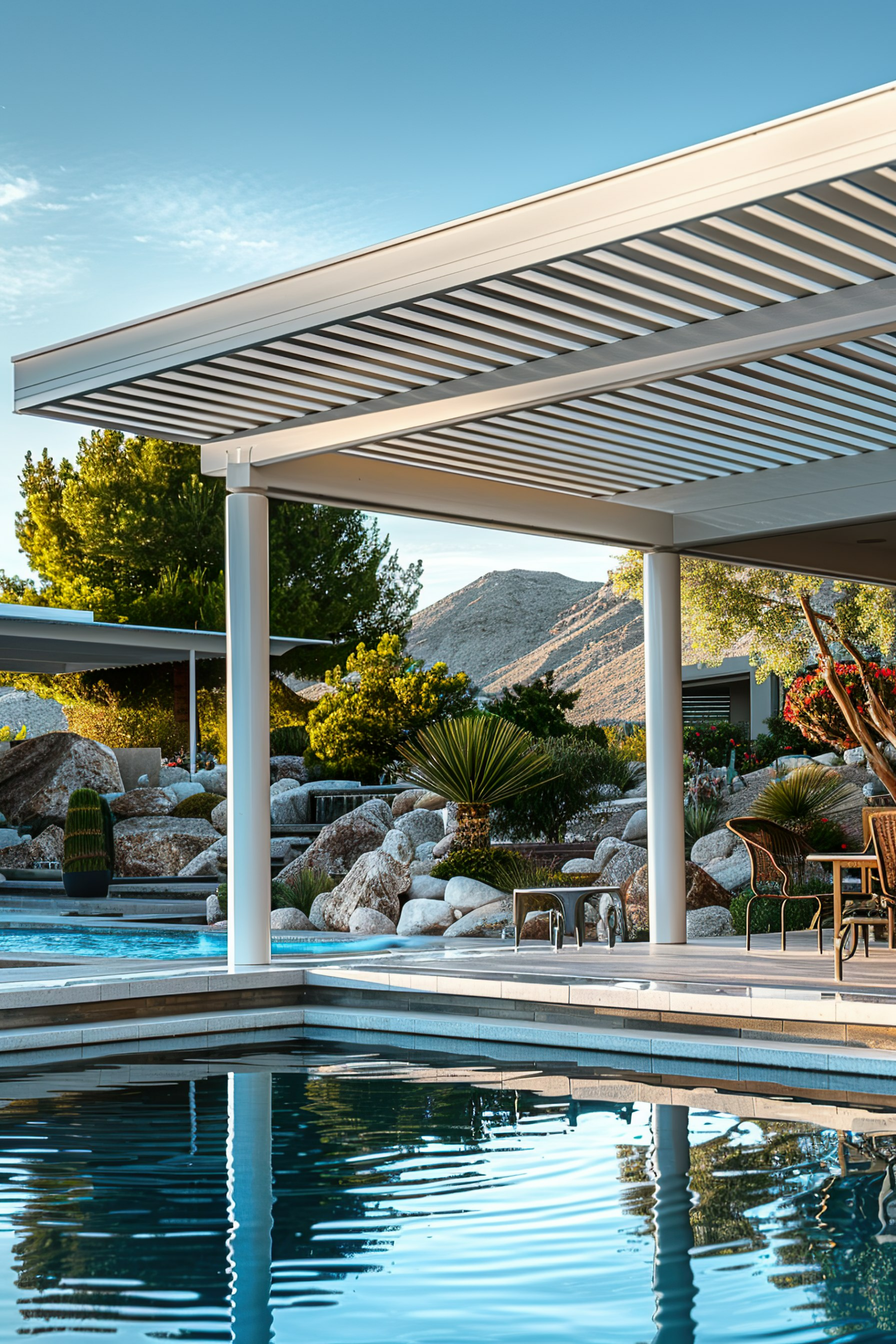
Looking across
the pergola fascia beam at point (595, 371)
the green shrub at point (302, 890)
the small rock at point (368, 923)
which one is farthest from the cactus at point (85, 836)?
the pergola fascia beam at point (595, 371)

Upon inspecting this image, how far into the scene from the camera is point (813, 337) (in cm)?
653

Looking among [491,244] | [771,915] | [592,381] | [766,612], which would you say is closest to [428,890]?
[771,915]

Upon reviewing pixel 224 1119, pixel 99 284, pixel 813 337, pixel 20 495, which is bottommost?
pixel 224 1119

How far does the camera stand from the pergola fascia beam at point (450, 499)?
923 cm

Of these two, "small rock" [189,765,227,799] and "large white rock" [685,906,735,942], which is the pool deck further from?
"small rock" [189,765,227,799]

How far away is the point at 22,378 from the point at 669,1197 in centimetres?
560

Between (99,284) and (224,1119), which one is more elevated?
(99,284)

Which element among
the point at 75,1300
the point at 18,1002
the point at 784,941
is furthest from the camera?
the point at 784,941

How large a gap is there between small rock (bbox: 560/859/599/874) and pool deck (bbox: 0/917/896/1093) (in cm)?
470

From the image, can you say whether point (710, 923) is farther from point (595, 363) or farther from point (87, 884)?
point (87, 884)

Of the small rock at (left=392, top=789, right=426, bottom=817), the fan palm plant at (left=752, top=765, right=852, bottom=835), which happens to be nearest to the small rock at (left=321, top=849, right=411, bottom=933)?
the fan palm plant at (left=752, top=765, right=852, bottom=835)

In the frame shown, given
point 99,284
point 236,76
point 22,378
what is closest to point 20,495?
point 99,284

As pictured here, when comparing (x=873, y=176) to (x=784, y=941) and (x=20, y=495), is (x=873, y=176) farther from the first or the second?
(x=20, y=495)

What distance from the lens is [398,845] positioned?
1503 cm
